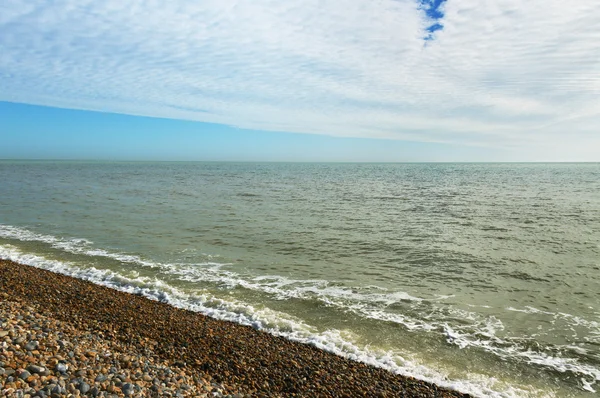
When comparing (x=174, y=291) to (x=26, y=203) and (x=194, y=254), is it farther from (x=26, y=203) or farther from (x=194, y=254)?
(x=26, y=203)

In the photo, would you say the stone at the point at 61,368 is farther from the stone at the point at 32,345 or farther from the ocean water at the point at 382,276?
the ocean water at the point at 382,276

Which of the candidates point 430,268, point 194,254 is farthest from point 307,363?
point 194,254

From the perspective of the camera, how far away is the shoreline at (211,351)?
21.5ft

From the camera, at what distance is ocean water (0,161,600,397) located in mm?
8594

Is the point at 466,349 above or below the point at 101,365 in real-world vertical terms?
below

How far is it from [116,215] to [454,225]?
2251 cm

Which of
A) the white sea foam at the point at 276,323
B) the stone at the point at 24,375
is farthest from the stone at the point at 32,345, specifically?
the white sea foam at the point at 276,323

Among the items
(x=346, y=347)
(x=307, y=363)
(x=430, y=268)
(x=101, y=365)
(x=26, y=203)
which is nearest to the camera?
(x=101, y=365)

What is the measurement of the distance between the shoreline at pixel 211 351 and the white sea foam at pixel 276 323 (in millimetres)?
430

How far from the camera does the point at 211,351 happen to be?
7605 mm

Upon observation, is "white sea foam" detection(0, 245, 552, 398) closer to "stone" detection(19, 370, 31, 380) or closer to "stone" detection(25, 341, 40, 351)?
"stone" detection(25, 341, 40, 351)

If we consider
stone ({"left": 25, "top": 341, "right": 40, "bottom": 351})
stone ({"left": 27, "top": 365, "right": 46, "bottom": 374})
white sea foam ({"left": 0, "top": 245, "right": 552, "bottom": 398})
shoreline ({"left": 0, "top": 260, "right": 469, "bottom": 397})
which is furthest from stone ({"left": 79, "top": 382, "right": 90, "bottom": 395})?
white sea foam ({"left": 0, "top": 245, "right": 552, "bottom": 398})

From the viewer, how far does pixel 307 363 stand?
7.53 meters

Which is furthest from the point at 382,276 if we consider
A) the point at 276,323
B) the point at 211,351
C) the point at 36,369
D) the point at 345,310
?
the point at 36,369
